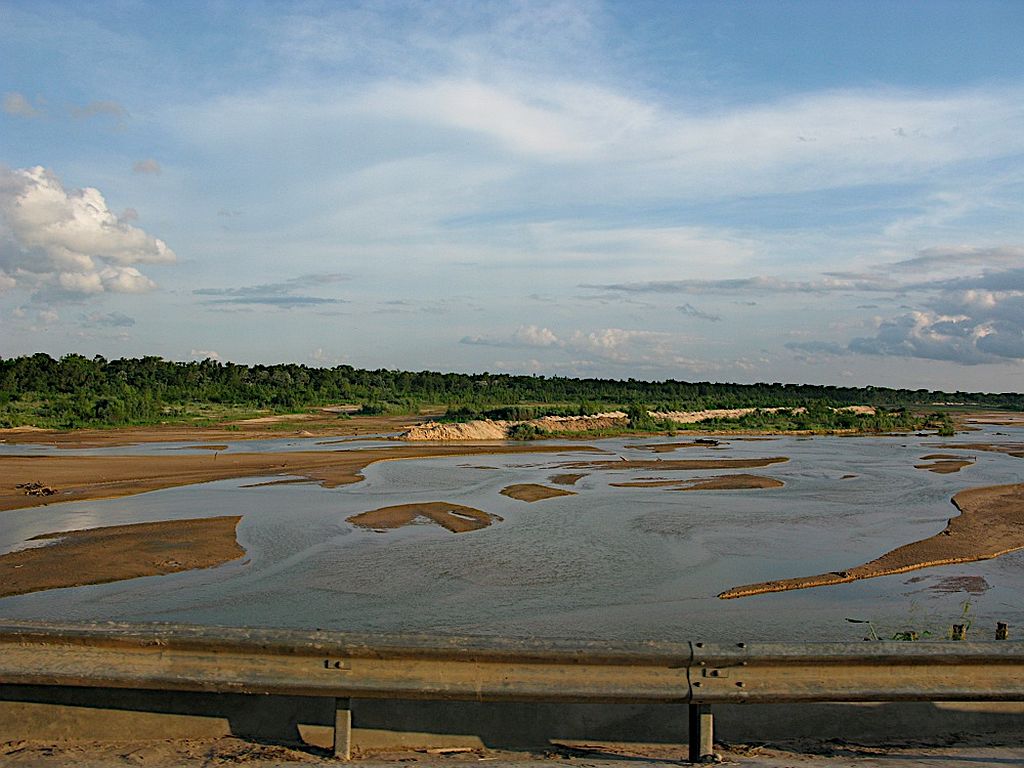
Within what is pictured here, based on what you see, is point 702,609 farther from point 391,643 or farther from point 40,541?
point 40,541

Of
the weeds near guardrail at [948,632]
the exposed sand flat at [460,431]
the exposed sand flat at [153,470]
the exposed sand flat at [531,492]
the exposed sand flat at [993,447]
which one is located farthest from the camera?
the exposed sand flat at [460,431]

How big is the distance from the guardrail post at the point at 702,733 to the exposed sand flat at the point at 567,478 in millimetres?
25703

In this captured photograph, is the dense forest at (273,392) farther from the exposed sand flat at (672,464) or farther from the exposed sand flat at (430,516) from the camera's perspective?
the exposed sand flat at (430,516)

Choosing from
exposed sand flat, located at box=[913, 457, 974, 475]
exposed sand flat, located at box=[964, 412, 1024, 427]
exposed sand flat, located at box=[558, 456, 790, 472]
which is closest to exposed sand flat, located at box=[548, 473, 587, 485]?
exposed sand flat, located at box=[558, 456, 790, 472]

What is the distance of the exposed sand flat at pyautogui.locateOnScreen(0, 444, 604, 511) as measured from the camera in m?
26.9

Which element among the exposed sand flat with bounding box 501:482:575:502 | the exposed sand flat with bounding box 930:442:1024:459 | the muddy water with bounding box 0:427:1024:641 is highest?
the exposed sand flat with bounding box 930:442:1024:459

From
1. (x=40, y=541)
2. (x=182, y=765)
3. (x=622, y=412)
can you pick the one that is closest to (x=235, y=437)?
(x=622, y=412)

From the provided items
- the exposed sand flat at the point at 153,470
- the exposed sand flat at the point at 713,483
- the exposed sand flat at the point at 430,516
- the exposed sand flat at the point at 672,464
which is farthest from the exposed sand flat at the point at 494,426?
the exposed sand flat at the point at 430,516

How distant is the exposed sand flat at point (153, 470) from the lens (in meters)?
26.9

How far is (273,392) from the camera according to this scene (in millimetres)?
95688

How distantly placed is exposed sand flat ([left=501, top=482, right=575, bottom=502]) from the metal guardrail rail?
69.1ft

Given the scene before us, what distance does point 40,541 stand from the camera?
1822 centimetres

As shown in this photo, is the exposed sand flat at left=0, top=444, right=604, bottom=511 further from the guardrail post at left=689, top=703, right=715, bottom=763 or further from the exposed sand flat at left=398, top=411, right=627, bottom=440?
the guardrail post at left=689, top=703, right=715, bottom=763

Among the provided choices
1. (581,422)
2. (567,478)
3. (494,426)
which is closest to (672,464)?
(567,478)
